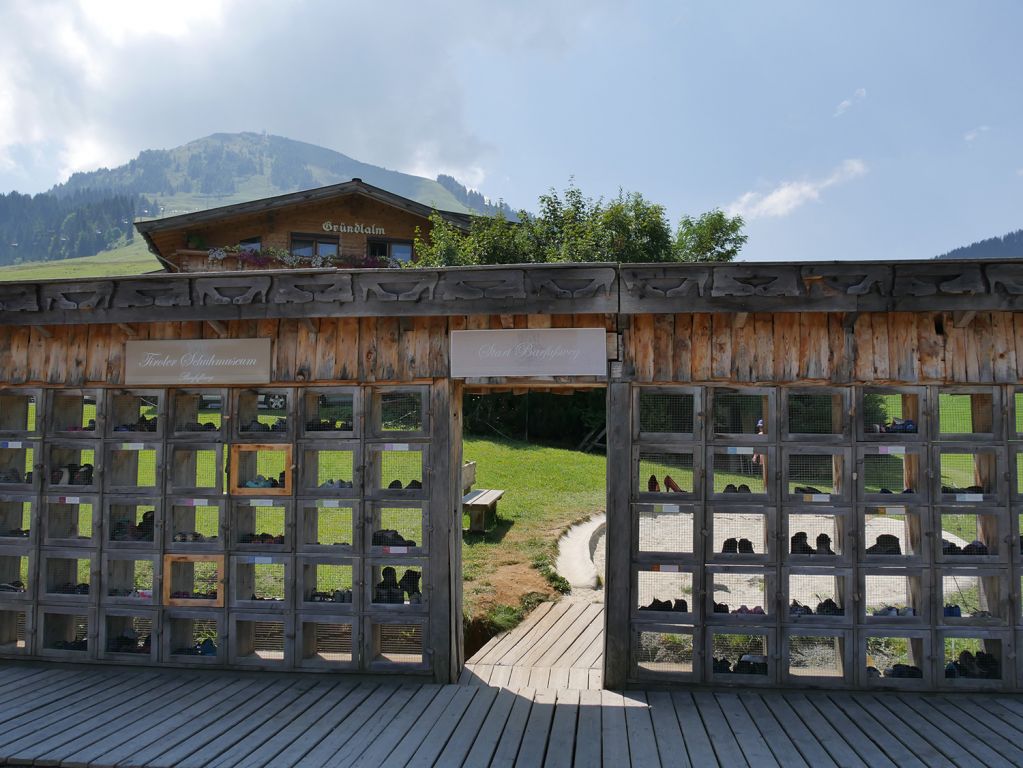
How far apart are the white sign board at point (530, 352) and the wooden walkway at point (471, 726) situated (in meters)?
2.97

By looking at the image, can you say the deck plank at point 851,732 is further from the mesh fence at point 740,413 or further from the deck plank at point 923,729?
the mesh fence at point 740,413

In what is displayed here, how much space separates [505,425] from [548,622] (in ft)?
45.9

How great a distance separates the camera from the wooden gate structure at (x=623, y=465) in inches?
224

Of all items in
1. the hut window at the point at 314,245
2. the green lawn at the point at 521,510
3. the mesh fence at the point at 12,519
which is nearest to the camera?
the mesh fence at the point at 12,519

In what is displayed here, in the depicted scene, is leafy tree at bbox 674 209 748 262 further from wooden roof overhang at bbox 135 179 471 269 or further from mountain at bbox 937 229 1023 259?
mountain at bbox 937 229 1023 259

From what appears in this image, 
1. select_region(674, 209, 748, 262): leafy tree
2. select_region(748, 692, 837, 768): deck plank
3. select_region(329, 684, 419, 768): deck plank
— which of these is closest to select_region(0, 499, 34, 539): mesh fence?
select_region(329, 684, 419, 768): deck plank

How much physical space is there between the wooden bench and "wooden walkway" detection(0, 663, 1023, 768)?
5353 millimetres

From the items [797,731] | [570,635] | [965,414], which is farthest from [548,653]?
[965,414]

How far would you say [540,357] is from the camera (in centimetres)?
590

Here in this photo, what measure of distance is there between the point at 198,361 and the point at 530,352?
11.0 feet

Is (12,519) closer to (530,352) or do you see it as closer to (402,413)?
(402,413)

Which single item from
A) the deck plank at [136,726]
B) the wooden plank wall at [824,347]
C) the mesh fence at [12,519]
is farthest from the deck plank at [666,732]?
the mesh fence at [12,519]

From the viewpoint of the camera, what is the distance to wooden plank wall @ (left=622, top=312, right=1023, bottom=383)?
5711mm

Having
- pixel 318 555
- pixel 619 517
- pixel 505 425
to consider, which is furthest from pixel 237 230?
pixel 619 517
